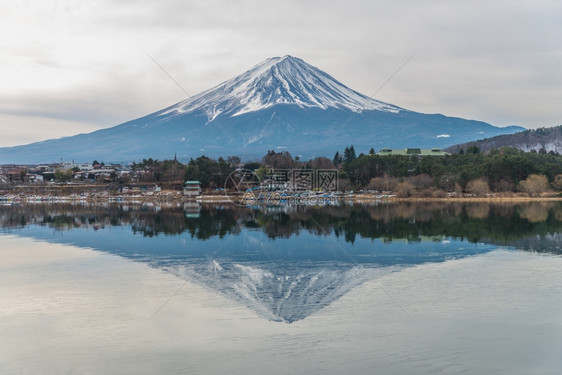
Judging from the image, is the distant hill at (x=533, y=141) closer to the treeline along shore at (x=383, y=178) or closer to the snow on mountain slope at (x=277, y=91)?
the treeline along shore at (x=383, y=178)

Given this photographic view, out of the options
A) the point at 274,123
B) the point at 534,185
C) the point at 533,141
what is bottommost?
the point at 534,185

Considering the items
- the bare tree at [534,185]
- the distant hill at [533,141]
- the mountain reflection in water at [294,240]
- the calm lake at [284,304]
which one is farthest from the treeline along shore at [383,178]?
the distant hill at [533,141]

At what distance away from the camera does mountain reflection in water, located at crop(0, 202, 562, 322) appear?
10.3 m

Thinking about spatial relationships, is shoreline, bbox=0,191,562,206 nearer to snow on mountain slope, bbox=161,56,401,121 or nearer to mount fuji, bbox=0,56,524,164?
mount fuji, bbox=0,56,524,164

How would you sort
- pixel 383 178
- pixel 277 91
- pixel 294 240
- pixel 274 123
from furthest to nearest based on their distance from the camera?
pixel 277 91
pixel 274 123
pixel 383 178
pixel 294 240

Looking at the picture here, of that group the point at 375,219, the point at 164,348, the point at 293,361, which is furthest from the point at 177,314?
the point at 375,219

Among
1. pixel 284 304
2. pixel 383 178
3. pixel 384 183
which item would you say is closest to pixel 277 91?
pixel 383 178

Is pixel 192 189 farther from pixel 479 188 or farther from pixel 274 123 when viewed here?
pixel 274 123

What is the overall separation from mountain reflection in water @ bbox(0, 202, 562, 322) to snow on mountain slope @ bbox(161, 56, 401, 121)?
102780 mm

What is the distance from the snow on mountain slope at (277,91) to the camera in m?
128

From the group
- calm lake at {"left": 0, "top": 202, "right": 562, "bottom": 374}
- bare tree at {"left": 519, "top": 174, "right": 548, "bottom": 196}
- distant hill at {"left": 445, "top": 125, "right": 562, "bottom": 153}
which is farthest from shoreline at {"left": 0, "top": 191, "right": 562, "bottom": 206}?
distant hill at {"left": 445, "top": 125, "right": 562, "bottom": 153}

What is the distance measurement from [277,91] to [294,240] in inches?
4646

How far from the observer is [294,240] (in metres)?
16.4

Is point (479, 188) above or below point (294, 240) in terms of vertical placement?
above
